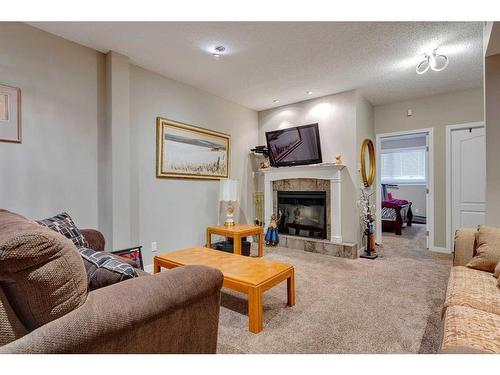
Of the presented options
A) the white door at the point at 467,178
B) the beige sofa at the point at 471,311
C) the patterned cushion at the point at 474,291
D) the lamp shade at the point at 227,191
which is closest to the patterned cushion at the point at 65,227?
the lamp shade at the point at 227,191

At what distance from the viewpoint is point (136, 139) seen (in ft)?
10.2

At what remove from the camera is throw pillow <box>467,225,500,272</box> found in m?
1.86

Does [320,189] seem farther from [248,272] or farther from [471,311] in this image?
[471,311]

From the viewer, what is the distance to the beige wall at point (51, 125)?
7.41 ft

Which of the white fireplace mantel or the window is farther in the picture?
the window

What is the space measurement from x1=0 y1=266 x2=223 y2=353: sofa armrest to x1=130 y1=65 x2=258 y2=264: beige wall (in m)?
2.15

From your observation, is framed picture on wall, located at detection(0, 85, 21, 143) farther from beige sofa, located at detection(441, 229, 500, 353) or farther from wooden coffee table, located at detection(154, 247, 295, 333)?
beige sofa, located at detection(441, 229, 500, 353)

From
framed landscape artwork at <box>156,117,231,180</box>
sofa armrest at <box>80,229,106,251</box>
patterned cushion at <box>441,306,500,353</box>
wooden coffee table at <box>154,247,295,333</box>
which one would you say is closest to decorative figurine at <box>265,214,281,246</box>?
framed landscape artwork at <box>156,117,231,180</box>

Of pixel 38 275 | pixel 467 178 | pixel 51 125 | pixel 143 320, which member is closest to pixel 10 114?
pixel 51 125

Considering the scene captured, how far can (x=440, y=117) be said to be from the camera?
4.07 m

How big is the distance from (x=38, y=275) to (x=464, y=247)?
269 cm
